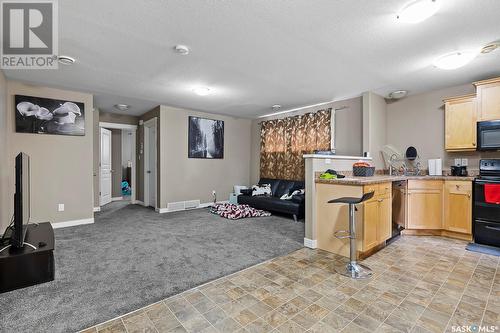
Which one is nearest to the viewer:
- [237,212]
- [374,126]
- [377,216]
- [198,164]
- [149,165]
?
[377,216]

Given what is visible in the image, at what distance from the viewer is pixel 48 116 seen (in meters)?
4.07

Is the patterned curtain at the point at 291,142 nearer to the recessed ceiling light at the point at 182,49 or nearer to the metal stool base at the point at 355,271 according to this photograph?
the metal stool base at the point at 355,271

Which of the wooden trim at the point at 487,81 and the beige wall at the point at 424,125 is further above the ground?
the wooden trim at the point at 487,81

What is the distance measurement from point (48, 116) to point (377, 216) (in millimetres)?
5361

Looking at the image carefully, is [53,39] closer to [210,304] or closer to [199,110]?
[210,304]

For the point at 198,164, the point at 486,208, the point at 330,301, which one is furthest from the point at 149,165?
the point at 486,208

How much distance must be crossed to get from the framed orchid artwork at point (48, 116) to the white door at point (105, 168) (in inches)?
83.6

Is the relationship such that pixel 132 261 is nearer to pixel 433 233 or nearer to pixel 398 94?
pixel 433 233

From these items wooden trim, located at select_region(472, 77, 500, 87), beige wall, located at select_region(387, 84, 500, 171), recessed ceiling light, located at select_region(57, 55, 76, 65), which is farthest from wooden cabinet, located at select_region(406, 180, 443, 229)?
recessed ceiling light, located at select_region(57, 55, 76, 65)

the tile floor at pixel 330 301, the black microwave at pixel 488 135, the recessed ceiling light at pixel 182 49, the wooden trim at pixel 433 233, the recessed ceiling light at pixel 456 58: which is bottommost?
the tile floor at pixel 330 301

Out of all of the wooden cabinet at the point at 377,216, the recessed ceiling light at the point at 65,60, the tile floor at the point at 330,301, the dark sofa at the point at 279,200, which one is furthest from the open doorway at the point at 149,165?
the wooden cabinet at the point at 377,216

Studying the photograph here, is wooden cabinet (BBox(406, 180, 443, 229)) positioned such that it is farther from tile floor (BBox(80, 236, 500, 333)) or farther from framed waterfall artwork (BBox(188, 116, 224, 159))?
framed waterfall artwork (BBox(188, 116, 224, 159))

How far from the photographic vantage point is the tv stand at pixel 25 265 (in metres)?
1.72

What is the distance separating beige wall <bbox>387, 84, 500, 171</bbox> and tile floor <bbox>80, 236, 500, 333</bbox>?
1.89 metres
